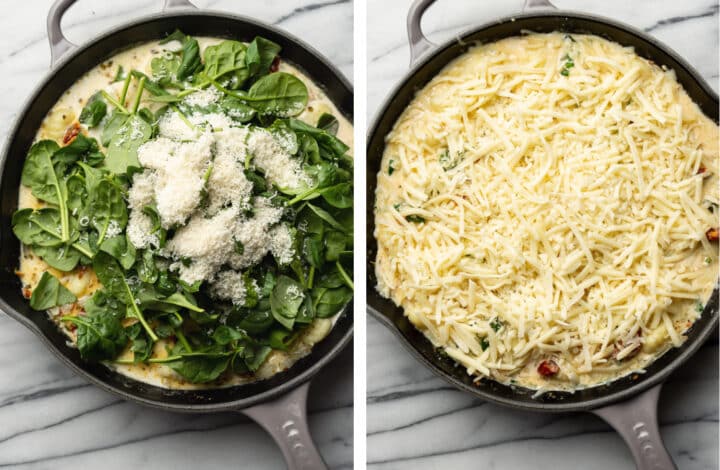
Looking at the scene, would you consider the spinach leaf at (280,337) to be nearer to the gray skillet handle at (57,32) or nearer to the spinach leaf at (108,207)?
the spinach leaf at (108,207)

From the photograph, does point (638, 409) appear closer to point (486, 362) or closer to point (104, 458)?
point (486, 362)

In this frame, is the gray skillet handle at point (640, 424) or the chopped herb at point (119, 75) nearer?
the gray skillet handle at point (640, 424)

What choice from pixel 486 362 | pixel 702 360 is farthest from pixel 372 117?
pixel 702 360

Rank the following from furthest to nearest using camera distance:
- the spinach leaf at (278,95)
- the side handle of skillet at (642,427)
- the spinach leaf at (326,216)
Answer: the spinach leaf at (278,95) < the spinach leaf at (326,216) < the side handle of skillet at (642,427)

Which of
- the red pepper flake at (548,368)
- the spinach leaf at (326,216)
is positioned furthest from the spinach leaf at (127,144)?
the red pepper flake at (548,368)

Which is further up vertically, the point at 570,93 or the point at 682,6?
the point at 682,6
